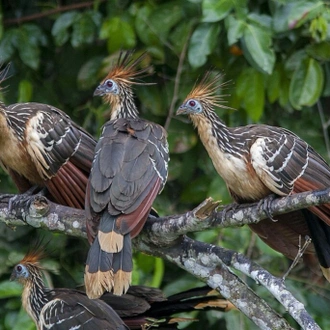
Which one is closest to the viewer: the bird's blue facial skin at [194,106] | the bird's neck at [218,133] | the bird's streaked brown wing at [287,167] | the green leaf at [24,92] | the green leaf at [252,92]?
the bird's streaked brown wing at [287,167]

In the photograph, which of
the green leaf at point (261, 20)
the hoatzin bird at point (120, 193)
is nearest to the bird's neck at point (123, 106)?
the hoatzin bird at point (120, 193)

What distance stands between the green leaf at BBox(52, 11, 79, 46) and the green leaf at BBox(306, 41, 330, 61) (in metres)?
1.51

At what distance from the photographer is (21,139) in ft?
16.7

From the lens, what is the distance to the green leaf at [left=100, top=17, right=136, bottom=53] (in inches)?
232

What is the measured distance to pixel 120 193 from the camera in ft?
14.8

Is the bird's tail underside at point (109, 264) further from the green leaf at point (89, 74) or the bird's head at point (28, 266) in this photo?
the green leaf at point (89, 74)

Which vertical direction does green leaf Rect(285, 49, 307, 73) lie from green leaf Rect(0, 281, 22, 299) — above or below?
above

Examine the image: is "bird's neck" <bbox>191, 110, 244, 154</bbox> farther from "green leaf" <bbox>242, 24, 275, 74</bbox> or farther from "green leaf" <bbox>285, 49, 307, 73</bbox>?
"green leaf" <bbox>285, 49, 307, 73</bbox>

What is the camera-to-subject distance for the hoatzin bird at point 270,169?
4.63 meters

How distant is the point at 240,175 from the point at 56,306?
129 centimetres

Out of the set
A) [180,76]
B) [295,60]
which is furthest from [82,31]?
[295,60]

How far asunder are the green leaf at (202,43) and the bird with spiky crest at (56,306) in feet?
4.74

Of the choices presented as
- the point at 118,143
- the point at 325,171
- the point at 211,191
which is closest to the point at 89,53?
the point at 211,191

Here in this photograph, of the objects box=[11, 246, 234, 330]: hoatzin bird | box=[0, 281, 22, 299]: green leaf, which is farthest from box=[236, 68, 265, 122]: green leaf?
box=[0, 281, 22, 299]: green leaf
